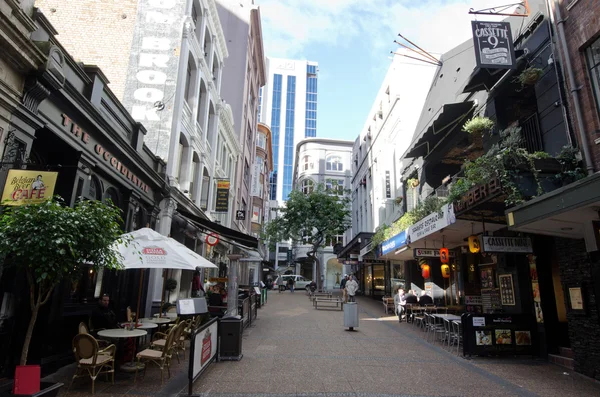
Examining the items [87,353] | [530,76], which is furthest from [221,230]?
[530,76]

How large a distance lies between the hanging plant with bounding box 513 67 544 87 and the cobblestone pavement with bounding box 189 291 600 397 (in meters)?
7.08

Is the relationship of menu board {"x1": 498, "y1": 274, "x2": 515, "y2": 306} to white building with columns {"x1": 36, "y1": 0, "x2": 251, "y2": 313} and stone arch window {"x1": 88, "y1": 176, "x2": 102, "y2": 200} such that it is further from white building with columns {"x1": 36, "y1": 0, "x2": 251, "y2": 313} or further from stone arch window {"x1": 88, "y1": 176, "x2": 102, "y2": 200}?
stone arch window {"x1": 88, "y1": 176, "x2": 102, "y2": 200}

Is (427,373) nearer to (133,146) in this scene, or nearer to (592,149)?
(592,149)

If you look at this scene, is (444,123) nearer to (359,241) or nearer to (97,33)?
(97,33)

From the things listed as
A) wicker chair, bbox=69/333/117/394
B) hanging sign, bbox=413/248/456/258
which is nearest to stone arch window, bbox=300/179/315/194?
hanging sign, bbox=413/248/456/258

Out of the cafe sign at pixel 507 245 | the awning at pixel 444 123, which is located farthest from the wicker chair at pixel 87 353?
the awning at pixel 444 123

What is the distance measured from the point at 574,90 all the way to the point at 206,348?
377 inches

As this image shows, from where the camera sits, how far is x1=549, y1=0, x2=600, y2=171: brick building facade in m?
A: 7.92

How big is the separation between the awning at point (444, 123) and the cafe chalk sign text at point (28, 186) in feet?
40.7

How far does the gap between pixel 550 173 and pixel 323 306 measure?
15.1 m

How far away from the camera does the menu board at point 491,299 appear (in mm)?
11312

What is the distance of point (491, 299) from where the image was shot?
11.8 meters

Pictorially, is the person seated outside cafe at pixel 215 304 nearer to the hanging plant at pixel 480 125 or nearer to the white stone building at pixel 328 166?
the hanging plant at pixel 480 125

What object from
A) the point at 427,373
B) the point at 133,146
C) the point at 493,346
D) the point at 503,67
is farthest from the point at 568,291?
the point at 133,146
